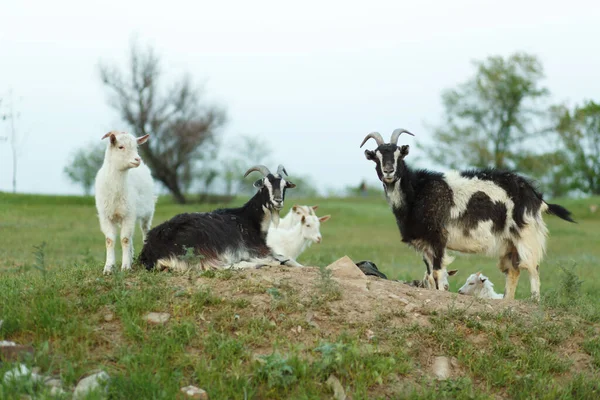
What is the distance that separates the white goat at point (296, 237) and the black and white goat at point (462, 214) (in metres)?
3.98

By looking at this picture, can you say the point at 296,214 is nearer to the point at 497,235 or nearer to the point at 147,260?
the point at 497,235

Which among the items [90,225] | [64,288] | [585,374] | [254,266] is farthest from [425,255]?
[90,225]

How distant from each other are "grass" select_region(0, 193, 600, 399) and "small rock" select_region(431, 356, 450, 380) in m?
0.09

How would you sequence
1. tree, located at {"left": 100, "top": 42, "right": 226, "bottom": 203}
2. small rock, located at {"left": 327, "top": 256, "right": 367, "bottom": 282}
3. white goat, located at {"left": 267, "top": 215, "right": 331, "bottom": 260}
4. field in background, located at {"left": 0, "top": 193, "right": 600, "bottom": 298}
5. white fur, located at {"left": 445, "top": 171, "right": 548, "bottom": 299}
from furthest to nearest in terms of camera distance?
tree, located at {"left": 100, "top": 42, "right": 226, "bottom": 203}, field in background, located at {"left": 0, "top": 193, "right": 600, "bottom": 298}, white goat, located at {"left": 267, "top": 215, "right": 331, "bottom": 260}, white fur, located at {"left": 445, "top": 171, "right": 548, "bottom": 299}, small rock, located at {"left": 327, "top": 256, "right": 367, "bottom": 282}

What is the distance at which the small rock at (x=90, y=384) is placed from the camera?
17.9 ft

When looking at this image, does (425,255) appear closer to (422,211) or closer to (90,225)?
(422,211)

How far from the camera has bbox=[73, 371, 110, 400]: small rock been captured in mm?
5442

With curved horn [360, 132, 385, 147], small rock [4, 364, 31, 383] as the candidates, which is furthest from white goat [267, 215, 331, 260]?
small rock [4, 364, 31, 383]

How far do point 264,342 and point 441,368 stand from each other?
164 centimetres

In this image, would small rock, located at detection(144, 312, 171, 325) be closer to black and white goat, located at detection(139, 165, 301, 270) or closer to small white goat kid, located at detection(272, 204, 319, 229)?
black and white goat, located at detection(139, 165, 301, 270)

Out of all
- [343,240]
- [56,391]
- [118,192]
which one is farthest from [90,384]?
[343,240]

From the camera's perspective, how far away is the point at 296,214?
1490cm

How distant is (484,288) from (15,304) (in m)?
6.52

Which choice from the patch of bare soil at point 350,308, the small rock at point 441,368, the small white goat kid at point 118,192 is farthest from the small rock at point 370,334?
the small white goat kid at point 118,192
